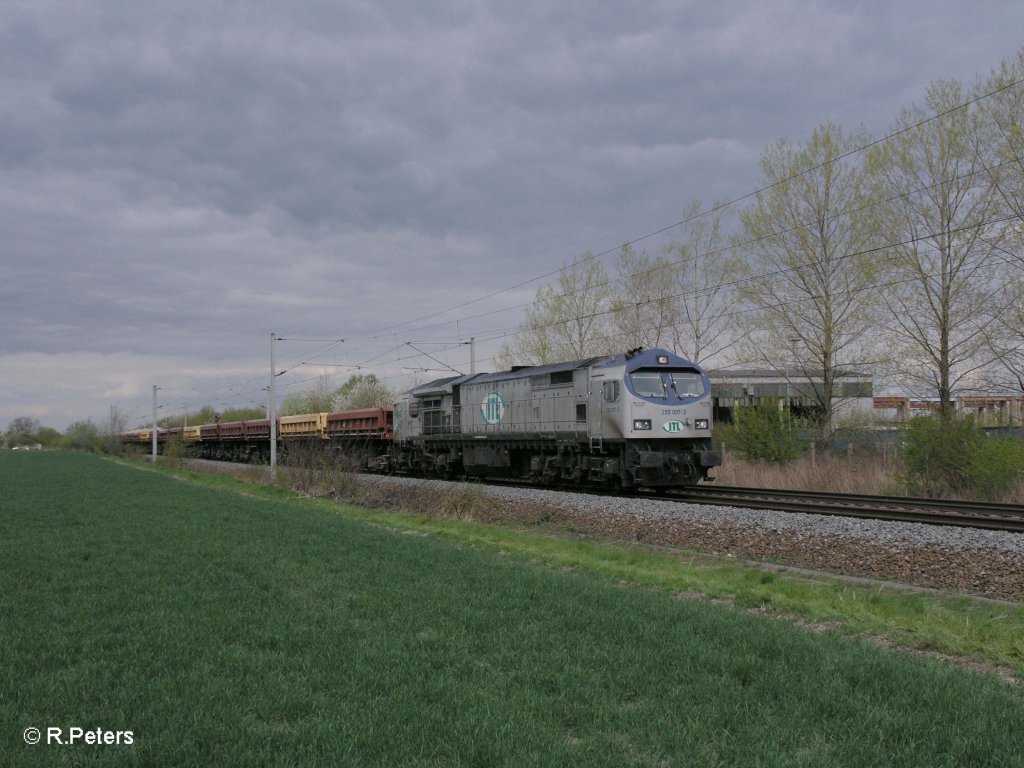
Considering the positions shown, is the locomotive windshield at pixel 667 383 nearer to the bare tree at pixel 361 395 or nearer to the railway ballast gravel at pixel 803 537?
the railway ballast gravel at pixel 803 537

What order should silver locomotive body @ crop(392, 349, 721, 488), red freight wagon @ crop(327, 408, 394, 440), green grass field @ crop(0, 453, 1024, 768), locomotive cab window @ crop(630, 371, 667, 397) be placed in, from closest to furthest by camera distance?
1. green grass field @ crop(0, 453, 1024, 768)
2. silver locomotive body @ crop(392, 349, 721, 488)
3. locomotive cab window @ crop(630, 371, 667, 397)
4. red freight wagon @ crop(327, 408, 394, 440)

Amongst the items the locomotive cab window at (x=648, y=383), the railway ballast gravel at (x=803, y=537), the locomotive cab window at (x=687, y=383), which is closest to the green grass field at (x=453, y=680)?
the railway ballast gravel at (x=803, y=537)

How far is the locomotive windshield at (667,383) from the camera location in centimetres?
1995

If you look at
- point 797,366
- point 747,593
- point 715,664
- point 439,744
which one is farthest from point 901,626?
point 797,366

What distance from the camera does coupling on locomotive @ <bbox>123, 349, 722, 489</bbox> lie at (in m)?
19.8

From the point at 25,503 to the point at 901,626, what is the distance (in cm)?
2088

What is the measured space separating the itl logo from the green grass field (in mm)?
17419

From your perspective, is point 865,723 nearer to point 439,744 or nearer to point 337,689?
point 439,744

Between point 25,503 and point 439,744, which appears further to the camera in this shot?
point 25,503

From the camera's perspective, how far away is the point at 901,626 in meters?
7.04

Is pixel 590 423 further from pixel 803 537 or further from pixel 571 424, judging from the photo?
pixel 803 537

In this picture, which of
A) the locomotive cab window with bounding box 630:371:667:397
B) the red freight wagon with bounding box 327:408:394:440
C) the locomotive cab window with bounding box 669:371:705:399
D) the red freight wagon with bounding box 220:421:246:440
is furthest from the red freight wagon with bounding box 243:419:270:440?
the locomotive cab window with bounding box 669:371:705:399

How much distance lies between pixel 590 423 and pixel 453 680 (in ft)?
53.8

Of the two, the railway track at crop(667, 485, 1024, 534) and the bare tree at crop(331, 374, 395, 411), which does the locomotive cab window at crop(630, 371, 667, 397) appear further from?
the bare tree at crop(331, 374, 395, 411)
